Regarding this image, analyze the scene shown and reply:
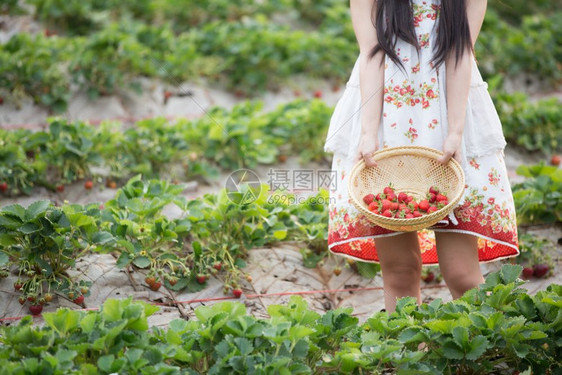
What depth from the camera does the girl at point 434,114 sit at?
230 cm

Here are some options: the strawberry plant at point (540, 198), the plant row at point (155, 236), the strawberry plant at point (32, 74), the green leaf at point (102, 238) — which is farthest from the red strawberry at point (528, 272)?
the strawberry plant at point (32, 74)

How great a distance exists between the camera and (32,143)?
3.51 meters

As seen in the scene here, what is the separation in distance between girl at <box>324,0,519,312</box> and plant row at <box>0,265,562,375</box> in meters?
0.21

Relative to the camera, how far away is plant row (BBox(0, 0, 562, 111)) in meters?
4.35

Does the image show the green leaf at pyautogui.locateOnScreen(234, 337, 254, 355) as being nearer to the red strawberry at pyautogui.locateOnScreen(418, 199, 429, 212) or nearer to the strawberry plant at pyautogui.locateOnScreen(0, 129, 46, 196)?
the red strawberry at pyautogui.locateOnScreen(418, 199, 429, 212)

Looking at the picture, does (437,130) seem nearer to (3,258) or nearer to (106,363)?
(106,363)

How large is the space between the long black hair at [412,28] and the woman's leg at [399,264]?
60 centimetres

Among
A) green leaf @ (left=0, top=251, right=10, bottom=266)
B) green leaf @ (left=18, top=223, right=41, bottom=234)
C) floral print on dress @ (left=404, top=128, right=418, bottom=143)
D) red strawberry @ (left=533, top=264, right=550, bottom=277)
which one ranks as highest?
floral print on dress @ (left=404, top=128, right=418, bottom=143)

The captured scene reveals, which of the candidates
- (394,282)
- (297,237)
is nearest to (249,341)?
(394,282)

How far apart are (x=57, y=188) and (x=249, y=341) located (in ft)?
6.28

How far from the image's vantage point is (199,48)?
5.23 metres

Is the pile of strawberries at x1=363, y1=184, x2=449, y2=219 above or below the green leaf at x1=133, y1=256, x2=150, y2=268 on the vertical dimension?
above

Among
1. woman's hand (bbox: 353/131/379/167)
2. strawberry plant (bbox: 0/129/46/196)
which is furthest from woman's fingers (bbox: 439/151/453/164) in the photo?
strawberry plant (bbox: 0/129/46/196)

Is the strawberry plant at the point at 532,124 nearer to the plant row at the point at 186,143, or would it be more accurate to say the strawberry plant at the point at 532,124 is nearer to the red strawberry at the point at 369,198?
the plant row at the point at 186,143
